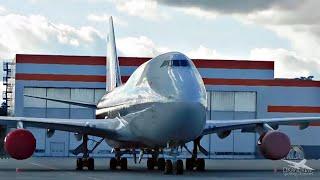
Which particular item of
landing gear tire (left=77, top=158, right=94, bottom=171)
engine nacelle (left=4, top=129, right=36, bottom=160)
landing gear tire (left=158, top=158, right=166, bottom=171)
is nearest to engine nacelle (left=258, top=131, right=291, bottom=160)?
landing gear tire (left=158, top=158, right=166, bottom=171)

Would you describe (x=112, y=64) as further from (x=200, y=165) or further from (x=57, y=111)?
(x=57, y=111)

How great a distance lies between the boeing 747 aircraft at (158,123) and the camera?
3136 cm

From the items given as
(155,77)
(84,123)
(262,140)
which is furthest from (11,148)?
(262,140)

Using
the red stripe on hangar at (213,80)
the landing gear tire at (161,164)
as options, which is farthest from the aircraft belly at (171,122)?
the red stripe on hangar at (213,80)

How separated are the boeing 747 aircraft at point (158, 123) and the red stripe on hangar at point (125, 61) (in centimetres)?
3001

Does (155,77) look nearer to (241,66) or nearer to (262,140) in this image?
(262,140)

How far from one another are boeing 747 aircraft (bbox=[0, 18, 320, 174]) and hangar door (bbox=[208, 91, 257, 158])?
32927 millimetres

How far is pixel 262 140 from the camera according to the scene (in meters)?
37.0

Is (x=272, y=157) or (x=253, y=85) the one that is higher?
(x=253, y=85)

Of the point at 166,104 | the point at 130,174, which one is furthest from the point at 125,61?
the point at 166,104

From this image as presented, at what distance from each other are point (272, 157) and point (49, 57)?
40.3 meters

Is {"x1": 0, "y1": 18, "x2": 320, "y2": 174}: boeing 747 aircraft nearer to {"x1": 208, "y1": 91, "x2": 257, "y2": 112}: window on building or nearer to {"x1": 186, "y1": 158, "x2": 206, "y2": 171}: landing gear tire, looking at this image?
{"x1": 186, "y1": 158, "x2": 206, "y2": 171}: landing gear tire

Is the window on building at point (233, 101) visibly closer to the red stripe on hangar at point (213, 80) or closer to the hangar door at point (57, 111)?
the red stripe on hangar at point (213, 80)

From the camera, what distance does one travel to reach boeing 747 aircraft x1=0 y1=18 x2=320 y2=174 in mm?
31359
